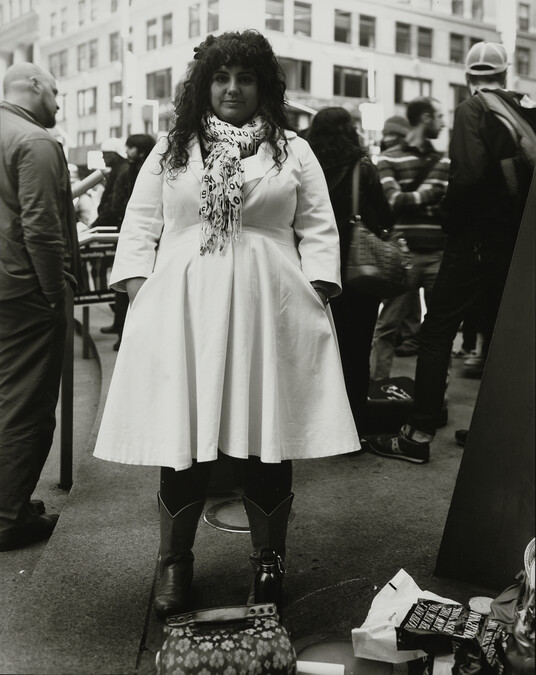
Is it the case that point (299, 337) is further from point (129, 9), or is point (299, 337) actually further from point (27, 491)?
point (129, 9)

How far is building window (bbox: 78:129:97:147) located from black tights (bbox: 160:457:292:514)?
10099mm

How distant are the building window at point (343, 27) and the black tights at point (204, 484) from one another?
6497mm

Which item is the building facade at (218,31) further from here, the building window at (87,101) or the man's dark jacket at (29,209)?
the man's dark jacket at (29,209)

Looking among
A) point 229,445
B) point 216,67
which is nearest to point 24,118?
point 216,67

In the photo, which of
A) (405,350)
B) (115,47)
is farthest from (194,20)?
(405,350)

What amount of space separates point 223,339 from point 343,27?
7.02 meters

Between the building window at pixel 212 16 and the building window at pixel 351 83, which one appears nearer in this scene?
the building window at pixel 212 16

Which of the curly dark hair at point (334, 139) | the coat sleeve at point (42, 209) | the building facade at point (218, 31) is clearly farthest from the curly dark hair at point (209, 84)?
the building facade at point (218, 31)

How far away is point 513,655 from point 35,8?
7.29 metres

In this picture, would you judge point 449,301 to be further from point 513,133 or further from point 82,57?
point 82,57

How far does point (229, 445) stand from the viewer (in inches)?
99.2

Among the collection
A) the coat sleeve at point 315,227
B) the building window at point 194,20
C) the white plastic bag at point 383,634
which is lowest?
the white plastic bag at point 383,634

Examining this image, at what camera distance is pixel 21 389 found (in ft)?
11.3

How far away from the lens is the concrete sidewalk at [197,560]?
2533mm
